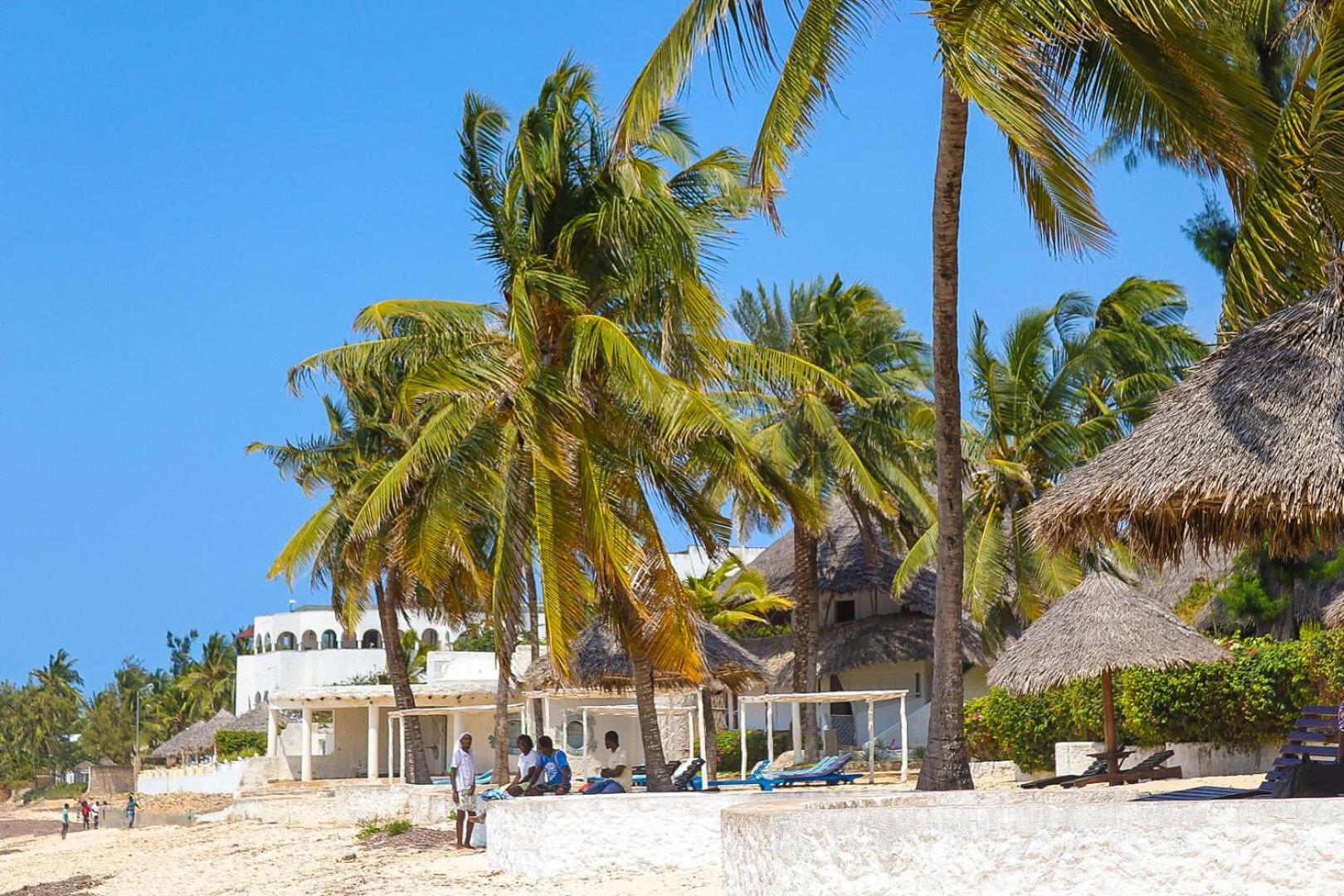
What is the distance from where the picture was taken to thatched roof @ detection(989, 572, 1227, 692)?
56.0 feet

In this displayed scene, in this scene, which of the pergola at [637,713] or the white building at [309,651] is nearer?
the pergola at [637,713]

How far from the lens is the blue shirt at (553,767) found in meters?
16.1

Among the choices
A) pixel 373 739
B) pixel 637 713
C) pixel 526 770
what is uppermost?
pixel 637 713

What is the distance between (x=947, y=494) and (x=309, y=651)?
4530 cm

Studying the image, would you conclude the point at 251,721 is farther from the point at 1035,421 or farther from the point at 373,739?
the point at 1035,421

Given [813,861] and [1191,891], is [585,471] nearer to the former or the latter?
[813,861]

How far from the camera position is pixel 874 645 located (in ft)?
107

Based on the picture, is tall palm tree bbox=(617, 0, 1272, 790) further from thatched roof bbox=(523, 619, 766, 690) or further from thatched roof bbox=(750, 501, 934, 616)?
thatched roof bbox=(750, 501, 934, 616)

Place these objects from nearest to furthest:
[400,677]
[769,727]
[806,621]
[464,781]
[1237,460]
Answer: [1237,460], [464,781], [769,727], [806,621], [400,677]

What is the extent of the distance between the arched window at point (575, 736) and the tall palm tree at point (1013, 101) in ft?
72.3

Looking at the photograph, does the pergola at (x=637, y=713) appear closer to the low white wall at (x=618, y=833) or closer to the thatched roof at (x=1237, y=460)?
the low white wall at (x=618, y=833)

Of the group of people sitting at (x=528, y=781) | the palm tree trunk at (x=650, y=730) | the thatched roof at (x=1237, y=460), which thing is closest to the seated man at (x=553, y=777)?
the group of people sitting at (x=528, y=781)

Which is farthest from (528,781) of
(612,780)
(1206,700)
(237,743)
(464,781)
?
(237,743)

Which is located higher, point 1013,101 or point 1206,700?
point 1013,101
